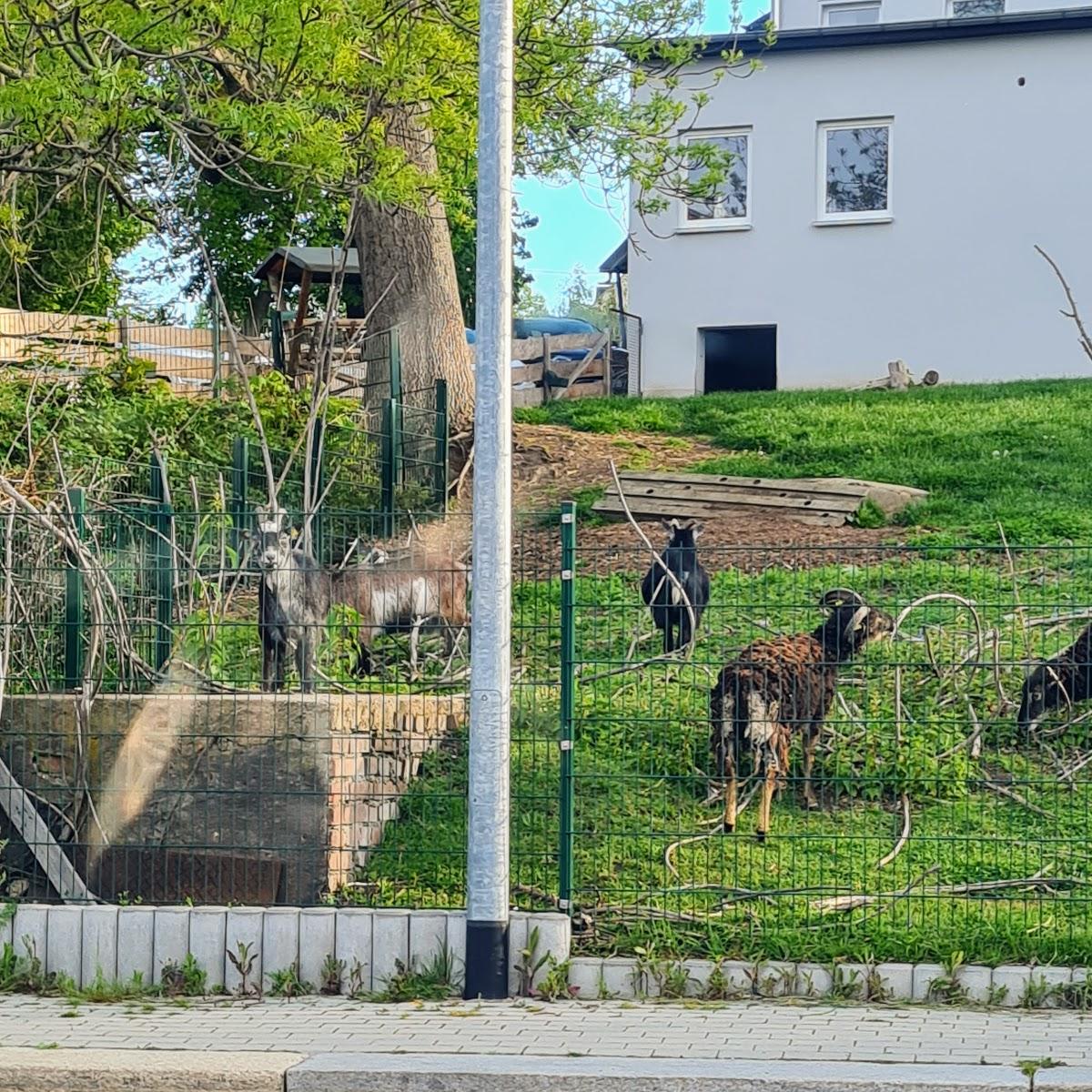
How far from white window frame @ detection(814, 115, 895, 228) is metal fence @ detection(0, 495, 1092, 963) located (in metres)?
18.2

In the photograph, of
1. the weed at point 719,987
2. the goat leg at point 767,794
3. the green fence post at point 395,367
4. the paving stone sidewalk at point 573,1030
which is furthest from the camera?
the green fence post at point 395,367

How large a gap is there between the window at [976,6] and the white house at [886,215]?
17.6ft

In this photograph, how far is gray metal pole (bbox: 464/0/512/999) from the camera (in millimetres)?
7980

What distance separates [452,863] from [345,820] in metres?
0.60

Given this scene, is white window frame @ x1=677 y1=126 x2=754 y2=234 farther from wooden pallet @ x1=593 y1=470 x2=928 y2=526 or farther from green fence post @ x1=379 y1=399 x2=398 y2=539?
green fence post @ x1=379 y1=399 x2=398 y2=539

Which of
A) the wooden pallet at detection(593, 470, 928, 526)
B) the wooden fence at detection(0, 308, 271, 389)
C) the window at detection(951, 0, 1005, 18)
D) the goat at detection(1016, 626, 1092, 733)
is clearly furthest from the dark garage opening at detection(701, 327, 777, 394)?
the goat at detection(1016, 626, 1092, 733)

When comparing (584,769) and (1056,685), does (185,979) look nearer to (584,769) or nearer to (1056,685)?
(584,769)

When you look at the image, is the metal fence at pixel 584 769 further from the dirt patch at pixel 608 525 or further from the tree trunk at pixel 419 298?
the tree trunk at pixel 419 298

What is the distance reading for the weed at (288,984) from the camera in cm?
818

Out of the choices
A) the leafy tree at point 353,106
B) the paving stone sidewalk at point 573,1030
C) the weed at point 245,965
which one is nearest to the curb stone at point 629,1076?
the paving stone sidewalk at point 573,1030

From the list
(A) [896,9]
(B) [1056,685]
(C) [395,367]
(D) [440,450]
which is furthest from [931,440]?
(A) [896,9]

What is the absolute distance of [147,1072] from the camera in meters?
6.72

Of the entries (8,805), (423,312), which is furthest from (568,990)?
(423,312)

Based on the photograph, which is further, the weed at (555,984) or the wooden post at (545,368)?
the wooden post at (545,368)
